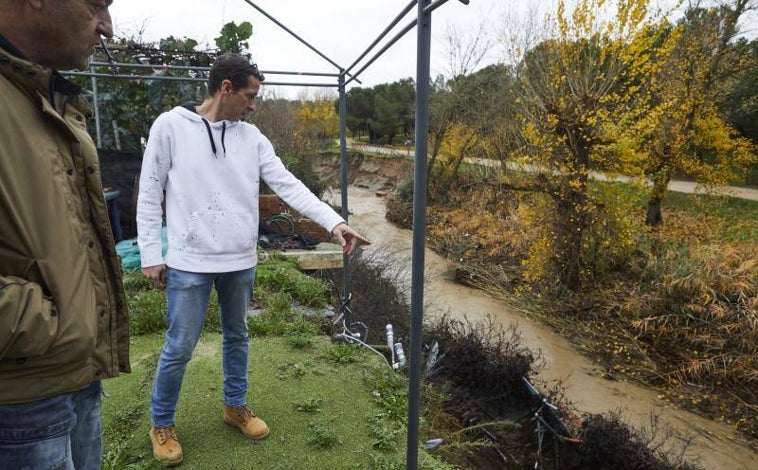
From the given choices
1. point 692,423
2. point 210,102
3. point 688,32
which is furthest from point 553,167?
point 210,102

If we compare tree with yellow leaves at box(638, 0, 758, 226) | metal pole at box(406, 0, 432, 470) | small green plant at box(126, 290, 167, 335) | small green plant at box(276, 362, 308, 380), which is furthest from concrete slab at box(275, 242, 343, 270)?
tree with yellow leaves at box(638, 0, 758, 226)

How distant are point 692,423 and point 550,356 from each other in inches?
74.1

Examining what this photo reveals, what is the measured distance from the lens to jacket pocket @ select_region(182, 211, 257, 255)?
1952mm

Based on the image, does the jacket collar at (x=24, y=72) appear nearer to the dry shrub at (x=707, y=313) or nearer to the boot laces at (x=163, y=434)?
the boot laces at (x=163, y=434)

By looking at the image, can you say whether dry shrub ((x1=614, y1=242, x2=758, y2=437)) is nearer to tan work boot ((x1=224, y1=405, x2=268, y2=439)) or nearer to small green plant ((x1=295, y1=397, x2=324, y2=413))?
small green plant ((x1=295, y1=397, x2=324, y2=413))

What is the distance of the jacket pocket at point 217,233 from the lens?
76.9 inches

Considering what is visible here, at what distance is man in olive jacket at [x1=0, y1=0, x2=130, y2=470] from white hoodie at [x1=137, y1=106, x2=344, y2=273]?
76cm

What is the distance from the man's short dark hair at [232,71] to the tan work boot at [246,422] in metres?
1.56

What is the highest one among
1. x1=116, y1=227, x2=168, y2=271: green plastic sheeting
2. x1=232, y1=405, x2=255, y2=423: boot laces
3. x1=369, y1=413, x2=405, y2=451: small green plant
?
x1=116, y1=227, x2=168, y2=271: green plastic sheeting

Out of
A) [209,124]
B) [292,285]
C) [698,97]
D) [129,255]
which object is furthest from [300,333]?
[698,97]

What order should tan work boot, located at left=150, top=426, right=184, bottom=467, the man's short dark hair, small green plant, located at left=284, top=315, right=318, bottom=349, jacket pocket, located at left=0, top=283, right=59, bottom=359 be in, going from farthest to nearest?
small green plant, located at left=284, top=315, right=318, bottom=349 → tan work boot, located at left=150, top=426, right=184, bottom=467 → the man's short dark hair → jacket pocket, located at left=0, top=283, right=59, bottom=359

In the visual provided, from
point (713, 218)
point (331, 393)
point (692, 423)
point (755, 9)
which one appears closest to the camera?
point (331, 393)

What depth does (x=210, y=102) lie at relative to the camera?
6.65 ft

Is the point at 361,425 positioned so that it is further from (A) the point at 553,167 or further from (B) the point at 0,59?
(A) the point at 553,167
